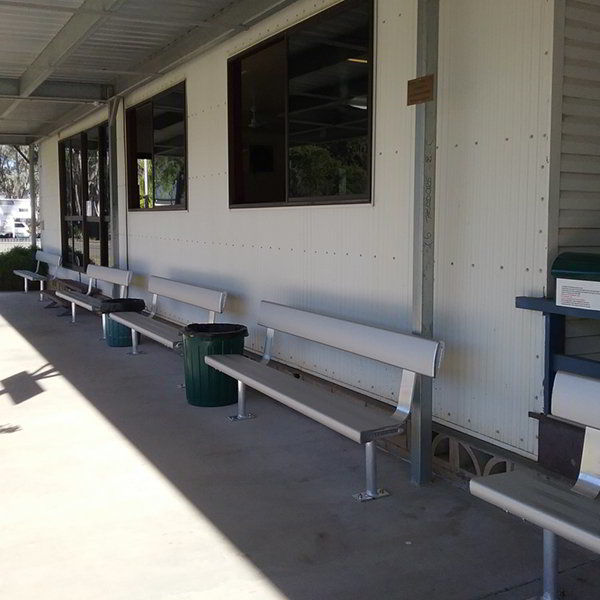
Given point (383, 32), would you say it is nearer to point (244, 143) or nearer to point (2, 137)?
point (244, 143)

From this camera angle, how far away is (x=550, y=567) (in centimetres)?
265

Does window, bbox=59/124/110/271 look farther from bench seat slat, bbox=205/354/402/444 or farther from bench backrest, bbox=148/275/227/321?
Answer: bench seat slat, bbox=205/354/402/444

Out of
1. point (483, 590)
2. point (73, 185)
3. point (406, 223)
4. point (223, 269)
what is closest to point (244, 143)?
point (223, 269)

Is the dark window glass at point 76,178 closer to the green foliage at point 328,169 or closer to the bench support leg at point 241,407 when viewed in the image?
the green foliage at point 328,169

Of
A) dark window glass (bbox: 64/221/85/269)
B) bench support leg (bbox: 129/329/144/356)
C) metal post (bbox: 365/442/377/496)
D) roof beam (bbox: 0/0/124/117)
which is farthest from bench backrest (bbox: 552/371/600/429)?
dark window glass (bbox: 64/221/85/269)

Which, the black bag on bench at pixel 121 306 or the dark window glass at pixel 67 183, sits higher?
the dark window glass at pixel 67 183

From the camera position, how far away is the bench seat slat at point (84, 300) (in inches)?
336

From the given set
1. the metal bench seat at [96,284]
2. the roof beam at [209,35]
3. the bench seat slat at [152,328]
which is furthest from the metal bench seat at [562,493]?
the metal bench seat at [96,284]

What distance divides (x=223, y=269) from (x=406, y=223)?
271 cm

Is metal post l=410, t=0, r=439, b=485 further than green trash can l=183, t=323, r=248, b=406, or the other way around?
green trash can l=183, t=323, r=248, b=406

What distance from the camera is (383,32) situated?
4316mm

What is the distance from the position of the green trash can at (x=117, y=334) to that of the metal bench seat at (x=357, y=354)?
287 cm

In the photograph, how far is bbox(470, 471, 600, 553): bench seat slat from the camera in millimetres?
2373

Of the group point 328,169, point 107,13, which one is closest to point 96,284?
point 107,13
